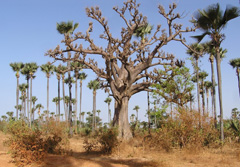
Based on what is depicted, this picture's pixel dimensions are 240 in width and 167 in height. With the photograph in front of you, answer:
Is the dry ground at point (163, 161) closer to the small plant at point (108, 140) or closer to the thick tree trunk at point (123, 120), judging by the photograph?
the small plant at point (108, 140)

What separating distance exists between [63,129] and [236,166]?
8939mm

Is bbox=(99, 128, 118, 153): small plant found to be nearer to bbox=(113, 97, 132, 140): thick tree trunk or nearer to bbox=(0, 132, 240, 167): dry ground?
bbox=(0, 132, 240, 167): dry ground

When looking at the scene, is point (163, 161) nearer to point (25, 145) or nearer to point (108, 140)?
point (108, 140)

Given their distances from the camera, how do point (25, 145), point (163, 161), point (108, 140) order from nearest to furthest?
point (25, 145)
point (163, 161)
point (108, 140)

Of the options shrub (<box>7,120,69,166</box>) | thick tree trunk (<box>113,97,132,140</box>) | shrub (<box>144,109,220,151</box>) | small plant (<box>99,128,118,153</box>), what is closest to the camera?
shrub (<box>7,120,69,166</box>)

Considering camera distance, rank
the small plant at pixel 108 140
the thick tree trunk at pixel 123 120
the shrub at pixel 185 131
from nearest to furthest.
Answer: the shrub at pixel 185 131, the small plant at pixel 108 140, the thick tree trunk at pixel 123 120

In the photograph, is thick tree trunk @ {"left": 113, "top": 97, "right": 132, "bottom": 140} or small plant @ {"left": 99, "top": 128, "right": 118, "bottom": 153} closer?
small plant @ {"left": 99, "top": 128, "right": 118, "bottom": 153}

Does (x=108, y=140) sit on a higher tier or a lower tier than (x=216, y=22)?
lower

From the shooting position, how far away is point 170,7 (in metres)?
19.1

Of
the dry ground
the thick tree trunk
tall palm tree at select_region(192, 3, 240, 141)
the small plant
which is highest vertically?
tall palm tree at select_region(192, 3, 240, 141)

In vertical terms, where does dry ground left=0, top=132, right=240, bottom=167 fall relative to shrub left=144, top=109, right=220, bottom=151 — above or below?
below

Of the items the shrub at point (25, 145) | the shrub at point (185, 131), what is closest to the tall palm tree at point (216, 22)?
the shrub at point (185, 131)

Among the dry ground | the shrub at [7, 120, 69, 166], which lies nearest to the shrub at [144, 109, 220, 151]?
the dry ground

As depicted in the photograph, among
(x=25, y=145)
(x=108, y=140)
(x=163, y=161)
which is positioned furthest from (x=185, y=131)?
(x=25, y=145)
